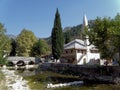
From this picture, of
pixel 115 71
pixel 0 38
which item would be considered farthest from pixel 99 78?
pixel 0 38

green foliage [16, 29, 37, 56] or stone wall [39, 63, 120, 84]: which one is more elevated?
green foliage [16, 29, 37, 56]

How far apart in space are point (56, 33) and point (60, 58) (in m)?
6.95

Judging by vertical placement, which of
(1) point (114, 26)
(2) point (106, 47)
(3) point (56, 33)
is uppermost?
(3) point (56, 33)

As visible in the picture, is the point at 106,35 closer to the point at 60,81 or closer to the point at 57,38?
the point at 60,81

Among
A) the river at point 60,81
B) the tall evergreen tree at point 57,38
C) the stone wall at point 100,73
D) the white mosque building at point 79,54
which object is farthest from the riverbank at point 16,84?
the tall evergreen tree at point 57,38

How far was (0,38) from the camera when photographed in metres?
45.5

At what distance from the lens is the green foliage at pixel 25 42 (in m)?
79.2

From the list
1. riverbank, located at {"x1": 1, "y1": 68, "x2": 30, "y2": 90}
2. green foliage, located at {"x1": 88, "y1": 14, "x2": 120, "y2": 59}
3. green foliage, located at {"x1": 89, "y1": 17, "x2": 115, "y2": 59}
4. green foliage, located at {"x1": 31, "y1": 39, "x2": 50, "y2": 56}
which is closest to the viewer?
riverbank, located at {"x1": 1, "y1": 68, "x2": 30, "y2": 90}

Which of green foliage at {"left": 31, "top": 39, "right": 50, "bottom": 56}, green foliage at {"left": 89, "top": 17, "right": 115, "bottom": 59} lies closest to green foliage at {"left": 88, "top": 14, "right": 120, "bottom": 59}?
green foliage at {"left": 89, "top": 17, "right": 115, "bottom": 59}

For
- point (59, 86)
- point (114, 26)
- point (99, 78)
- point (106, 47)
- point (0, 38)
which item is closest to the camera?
point (59, 86)

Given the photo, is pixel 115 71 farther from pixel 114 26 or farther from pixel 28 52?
pixel 28 52

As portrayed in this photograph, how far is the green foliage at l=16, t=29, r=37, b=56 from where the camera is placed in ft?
260

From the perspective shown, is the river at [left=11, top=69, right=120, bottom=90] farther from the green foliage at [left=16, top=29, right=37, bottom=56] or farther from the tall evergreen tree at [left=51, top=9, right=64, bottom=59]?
the green foliage at [left=16, top=29, right=37, bottom=56]

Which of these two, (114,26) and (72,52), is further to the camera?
(72,52)
